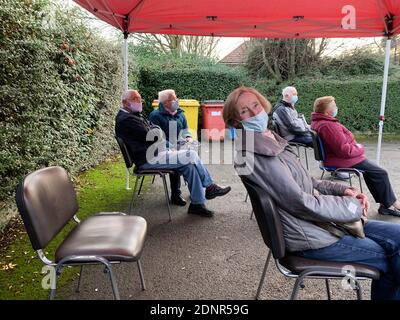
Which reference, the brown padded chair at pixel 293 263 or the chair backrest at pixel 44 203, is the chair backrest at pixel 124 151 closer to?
the chair backrest at pixel 44 203

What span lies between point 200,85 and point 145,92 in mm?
1698

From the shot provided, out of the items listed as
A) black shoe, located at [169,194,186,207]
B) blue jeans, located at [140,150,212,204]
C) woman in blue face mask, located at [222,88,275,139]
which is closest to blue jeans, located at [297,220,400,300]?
woman in blue face mask, located at [222,88,275,139]

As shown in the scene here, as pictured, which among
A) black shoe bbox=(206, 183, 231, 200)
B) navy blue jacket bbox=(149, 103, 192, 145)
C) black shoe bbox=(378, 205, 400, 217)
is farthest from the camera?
navy blue jacket bbox=(149, 103, 192, 145)

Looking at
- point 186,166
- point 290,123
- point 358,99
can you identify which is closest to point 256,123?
point 186,166

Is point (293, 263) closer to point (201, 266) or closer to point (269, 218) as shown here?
point (269, 218)

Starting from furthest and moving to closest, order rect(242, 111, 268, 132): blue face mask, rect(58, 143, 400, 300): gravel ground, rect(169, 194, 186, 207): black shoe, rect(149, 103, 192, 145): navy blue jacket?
rect(149, 103, 192, 145): navy blue jacket → rect(169, 194, 186, 207): black shoe → rect(58, 143, 400, 300): gravel ground → rect(242, 111, 268, 132): blue face mask

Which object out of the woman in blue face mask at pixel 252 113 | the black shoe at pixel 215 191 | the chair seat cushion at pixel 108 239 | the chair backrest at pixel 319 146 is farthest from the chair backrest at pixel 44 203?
the chair backrest at pixel 319 146

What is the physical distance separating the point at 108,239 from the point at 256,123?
1208mm

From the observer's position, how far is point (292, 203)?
1.98m

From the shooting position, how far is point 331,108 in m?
4.51

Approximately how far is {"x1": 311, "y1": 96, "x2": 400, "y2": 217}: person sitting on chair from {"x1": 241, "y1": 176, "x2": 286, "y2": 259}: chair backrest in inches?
107

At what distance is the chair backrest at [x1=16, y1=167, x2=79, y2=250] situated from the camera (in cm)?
189

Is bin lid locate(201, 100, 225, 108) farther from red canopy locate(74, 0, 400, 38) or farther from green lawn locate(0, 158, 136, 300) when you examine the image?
green lawn locate(0, 158, 136, 300)
